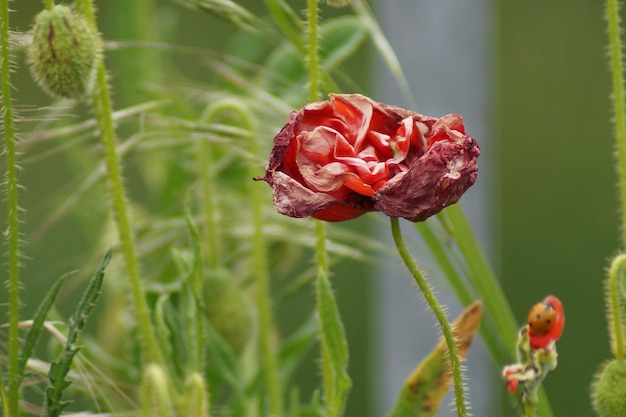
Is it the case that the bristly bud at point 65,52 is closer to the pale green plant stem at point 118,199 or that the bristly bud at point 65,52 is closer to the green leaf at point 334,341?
the pale green plant stem at point 118,199

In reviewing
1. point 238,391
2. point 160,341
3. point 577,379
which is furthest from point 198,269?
point 577,379

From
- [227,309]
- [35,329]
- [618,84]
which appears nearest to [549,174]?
[227,309]

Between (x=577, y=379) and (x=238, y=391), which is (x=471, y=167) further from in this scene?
(x=577, y=379)

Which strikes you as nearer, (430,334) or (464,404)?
(464,404)

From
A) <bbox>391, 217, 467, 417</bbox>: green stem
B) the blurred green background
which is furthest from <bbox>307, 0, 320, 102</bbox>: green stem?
the blurred green background

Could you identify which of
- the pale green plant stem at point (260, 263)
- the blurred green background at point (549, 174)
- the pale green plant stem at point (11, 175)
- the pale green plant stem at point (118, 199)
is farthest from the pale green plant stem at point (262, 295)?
the blurred green background at point (549, 174)
